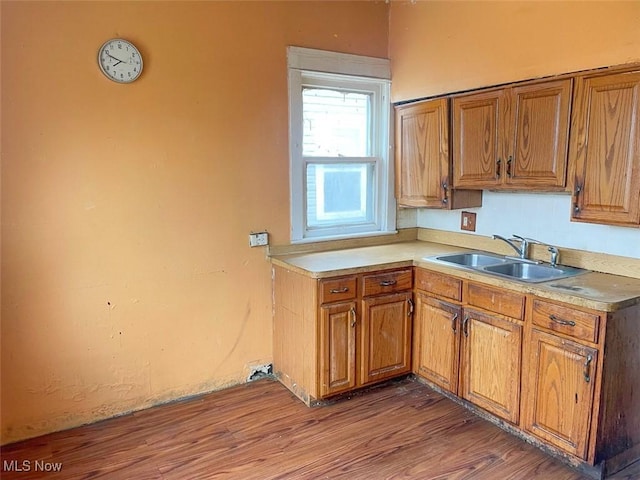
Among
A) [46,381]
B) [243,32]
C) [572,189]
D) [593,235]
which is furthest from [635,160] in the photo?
[46,381]

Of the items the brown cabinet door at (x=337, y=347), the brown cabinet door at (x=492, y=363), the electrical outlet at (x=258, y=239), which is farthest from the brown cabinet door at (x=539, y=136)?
the electrical outlet at (x=258, y=239)

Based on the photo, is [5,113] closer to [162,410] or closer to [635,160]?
[162,410]

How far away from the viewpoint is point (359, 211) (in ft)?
12.0

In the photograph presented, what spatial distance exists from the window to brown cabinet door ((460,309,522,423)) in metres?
1.16

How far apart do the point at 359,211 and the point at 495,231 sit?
97 centimetres

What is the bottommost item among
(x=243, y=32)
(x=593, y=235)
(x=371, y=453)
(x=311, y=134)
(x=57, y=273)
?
(x=371, y=453)

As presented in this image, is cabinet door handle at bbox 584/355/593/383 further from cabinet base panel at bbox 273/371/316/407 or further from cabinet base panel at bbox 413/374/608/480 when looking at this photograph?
cabinet base panel at bbox 273/371/316/407

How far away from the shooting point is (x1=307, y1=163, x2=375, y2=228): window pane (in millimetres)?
3412

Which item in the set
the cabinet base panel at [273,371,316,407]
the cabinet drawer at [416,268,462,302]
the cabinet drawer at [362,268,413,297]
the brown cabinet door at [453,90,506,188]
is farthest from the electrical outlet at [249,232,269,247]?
the brown cabinet door at [453,90,506,188]

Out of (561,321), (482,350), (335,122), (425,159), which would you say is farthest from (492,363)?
(335,122)

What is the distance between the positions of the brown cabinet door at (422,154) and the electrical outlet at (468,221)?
32cm

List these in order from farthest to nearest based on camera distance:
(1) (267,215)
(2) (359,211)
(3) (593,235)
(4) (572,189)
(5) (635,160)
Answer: (2) (359,211)
(1) (267,215)
(3) (593,235)
(4) (572,189)
(5) (635,160)

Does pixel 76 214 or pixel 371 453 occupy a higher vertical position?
pixel 76 214

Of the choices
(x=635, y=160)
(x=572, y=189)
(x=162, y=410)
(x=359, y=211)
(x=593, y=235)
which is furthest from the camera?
(x=359, y=211)
